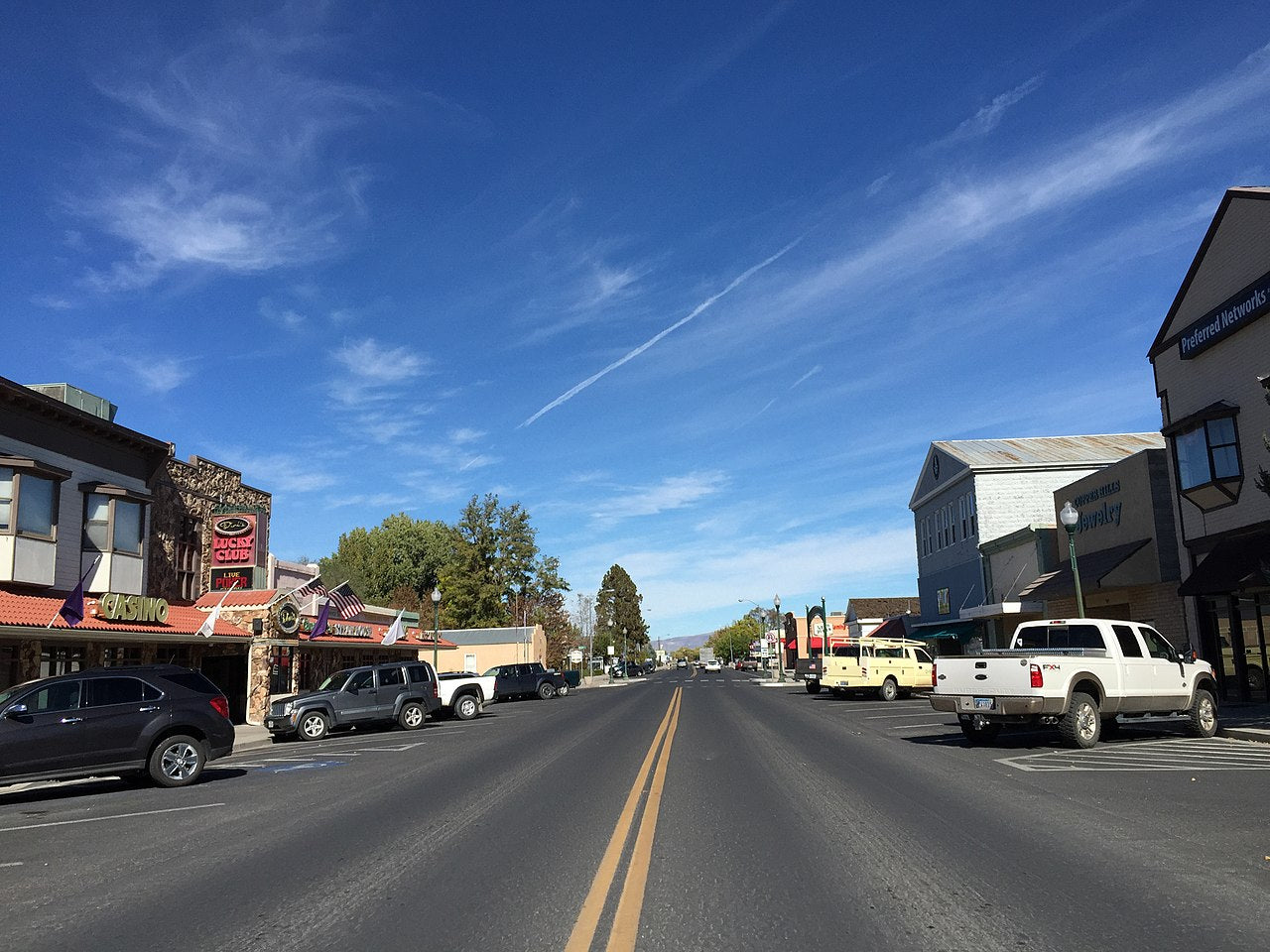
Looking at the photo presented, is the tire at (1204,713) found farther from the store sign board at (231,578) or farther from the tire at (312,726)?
the store sign board at (231,578)

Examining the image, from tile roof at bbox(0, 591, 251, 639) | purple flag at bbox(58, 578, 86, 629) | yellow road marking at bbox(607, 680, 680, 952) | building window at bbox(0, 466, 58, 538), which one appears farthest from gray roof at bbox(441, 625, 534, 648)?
yellow road marking at bbox(607, 680, 680, 952)

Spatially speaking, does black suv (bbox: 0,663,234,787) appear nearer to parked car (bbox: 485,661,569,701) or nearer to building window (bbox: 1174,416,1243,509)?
building window (bbox: 1174,416,1243,509)

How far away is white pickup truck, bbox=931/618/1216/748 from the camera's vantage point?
49.1 ft

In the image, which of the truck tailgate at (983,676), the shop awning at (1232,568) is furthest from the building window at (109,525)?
the shop awning at (1232,568)

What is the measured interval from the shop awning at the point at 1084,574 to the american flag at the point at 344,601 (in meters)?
23.4

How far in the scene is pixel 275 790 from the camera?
1312 centimetres

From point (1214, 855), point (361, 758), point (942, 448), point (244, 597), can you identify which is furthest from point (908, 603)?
point (1214, 855)

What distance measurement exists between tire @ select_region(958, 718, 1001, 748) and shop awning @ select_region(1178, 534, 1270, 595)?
711cm

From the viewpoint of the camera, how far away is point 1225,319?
22562mm

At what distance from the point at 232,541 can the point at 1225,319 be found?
28.1 meters

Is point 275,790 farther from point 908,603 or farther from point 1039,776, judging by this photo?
point 908,603

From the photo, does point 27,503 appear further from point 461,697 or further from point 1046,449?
point 1046,449

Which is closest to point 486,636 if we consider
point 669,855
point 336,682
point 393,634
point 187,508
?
point 393,634

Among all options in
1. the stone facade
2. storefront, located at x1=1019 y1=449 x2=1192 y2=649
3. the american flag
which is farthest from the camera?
the american flag
